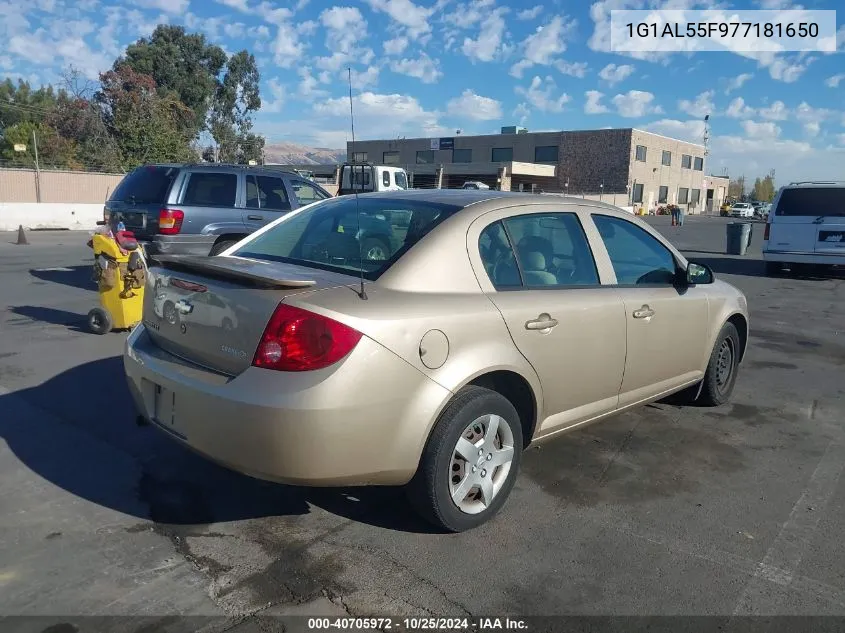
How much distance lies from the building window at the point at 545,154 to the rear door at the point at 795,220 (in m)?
56.1

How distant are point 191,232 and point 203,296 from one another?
6.72m

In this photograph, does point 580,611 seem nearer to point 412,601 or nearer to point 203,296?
point 412,601

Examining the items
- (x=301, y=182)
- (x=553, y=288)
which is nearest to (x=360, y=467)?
(x=553, y=288)

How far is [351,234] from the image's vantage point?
3879mm

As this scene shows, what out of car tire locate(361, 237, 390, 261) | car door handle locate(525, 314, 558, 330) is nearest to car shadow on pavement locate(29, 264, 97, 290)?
car tire locate(361, 237, 390, 261)

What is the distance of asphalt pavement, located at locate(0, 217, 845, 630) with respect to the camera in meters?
2.88

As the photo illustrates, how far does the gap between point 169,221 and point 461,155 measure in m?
65.6

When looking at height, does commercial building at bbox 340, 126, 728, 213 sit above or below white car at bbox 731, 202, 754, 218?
above

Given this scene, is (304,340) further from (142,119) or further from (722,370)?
(142,119)

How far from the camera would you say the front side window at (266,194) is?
409 inches

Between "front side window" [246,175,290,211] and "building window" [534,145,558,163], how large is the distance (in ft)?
204

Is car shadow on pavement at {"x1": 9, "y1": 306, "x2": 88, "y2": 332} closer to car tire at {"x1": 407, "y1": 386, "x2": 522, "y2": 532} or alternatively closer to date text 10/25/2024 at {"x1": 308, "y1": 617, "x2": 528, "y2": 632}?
car tire at {"x1": 407, "y1": 386, "x2": 522, "y2": 532}

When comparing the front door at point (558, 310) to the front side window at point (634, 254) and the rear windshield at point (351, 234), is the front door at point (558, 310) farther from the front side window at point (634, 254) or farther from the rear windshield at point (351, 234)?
the rear windshield at point (351, 234)

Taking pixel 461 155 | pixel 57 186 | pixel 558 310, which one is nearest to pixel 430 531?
pixel 558 310
